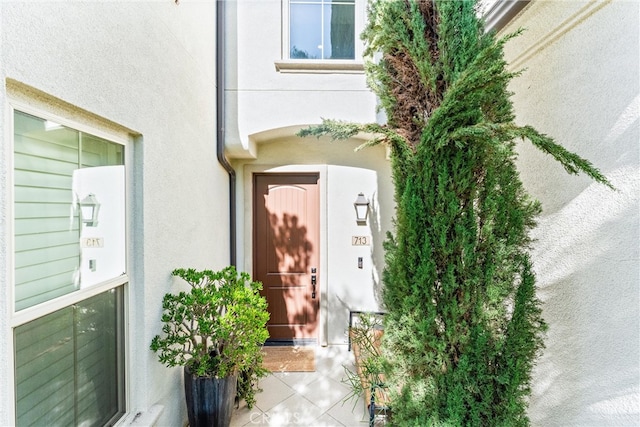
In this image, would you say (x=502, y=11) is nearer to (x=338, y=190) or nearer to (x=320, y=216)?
(x=338, y=190)

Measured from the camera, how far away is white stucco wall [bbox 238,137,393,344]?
4043 millimetres

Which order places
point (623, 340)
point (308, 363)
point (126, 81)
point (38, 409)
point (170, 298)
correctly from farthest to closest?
1. point (308, 363)
2. point (170, 298)
3. point (126, 81)
4. point (623, 340)
5. point (38, 409)

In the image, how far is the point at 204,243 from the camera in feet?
9.96

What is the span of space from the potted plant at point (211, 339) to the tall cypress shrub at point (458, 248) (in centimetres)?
113

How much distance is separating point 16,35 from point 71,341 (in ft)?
4.47

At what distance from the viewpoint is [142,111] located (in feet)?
6.26

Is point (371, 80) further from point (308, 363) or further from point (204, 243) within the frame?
point (308, 363)

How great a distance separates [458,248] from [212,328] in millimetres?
1812

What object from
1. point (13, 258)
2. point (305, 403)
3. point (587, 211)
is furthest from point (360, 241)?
point (13, 258)

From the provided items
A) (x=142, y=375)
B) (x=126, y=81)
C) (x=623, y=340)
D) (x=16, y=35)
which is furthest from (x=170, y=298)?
(x=623, y=340)

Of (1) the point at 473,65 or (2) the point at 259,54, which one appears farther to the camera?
(2) the point at 259,54

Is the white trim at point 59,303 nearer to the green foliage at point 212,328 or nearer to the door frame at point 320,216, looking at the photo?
the green foliage at point 212,328

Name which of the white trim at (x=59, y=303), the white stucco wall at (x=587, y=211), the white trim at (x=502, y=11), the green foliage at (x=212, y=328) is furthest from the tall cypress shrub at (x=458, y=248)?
the white trim at (x=59, y=303)

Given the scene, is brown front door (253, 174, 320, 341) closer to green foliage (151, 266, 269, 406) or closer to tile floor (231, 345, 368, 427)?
tile floor (231, 345, 368, 427)
